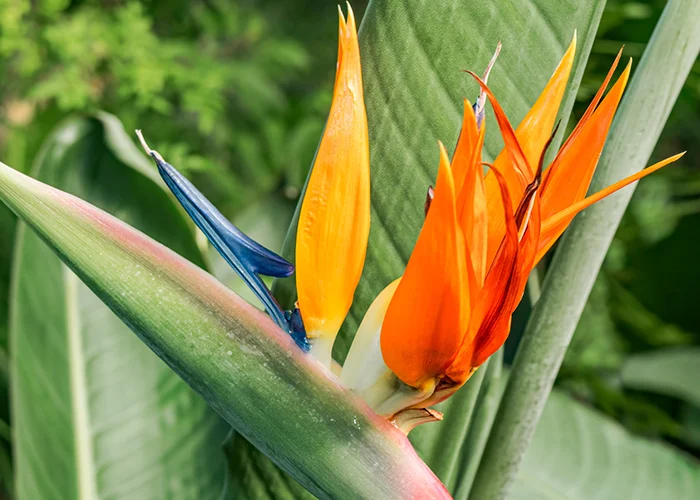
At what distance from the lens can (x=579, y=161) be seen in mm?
260

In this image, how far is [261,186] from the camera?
127 cm

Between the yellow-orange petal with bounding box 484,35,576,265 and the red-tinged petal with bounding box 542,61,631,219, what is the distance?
0.05 ft

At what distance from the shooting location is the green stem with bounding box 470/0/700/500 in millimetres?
321

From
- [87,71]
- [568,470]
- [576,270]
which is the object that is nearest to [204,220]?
[576,270]

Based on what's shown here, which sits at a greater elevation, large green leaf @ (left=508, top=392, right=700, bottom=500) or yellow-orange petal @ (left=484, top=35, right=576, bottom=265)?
yellow-orange petal @ (left=484, top=35, right=576, bottom=265)

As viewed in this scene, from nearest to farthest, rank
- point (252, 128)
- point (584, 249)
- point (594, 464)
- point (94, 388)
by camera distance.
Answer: point (584, 249) < point (94, 388) < point (594, 464) < point (252, 128)

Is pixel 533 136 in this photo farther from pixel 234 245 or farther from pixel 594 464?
pixel 594 464

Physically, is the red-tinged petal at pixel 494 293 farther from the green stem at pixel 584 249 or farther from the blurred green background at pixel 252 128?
the blurred green background at pixel 252 128

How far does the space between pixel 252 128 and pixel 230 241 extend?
1.14 metres

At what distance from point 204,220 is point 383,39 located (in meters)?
0.15

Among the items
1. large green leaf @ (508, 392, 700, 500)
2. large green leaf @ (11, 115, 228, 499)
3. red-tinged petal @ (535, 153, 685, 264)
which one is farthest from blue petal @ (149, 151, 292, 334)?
large green leaf @ (508, 392, 700, 500)

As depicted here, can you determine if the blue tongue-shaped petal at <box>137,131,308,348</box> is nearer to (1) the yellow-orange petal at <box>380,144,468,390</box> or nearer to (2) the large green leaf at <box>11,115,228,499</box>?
(1) the yellow-orange petal at <box>380,144,468,390</box>

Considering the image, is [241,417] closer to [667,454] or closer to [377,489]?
[377,489]

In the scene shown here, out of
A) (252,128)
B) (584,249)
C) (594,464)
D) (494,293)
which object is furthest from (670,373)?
(252,128)
